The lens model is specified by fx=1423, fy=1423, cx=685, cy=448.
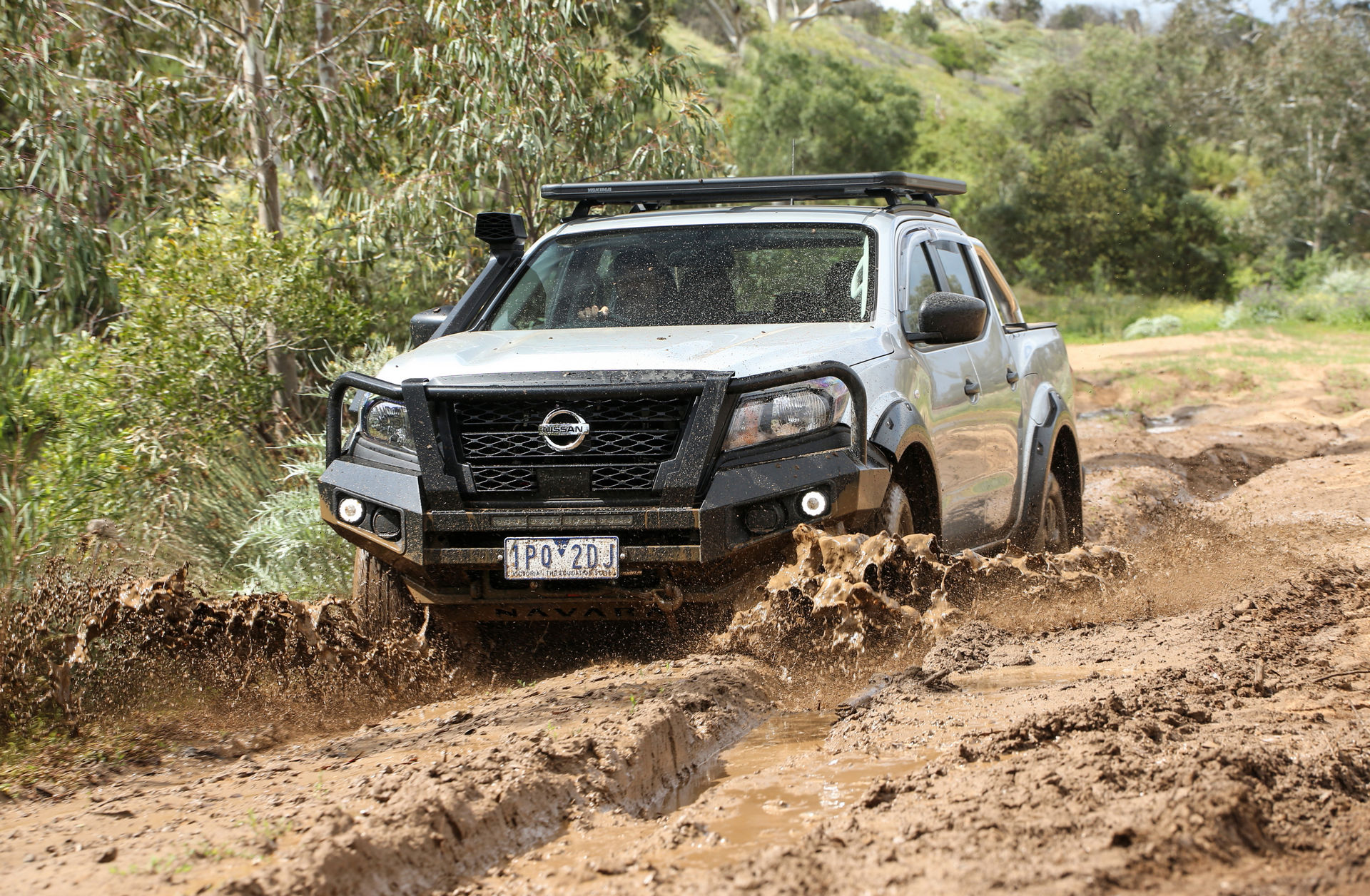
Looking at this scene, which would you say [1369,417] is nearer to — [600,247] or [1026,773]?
[600,247]

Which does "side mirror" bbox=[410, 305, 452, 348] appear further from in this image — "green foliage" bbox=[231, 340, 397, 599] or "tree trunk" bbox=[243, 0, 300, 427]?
"tree trunk" bbox=[243, 0, 300, 427]

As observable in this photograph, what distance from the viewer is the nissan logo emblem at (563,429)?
15.7ft

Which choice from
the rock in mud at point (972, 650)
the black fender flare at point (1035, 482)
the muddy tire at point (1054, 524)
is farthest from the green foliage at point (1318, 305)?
the rock in mud at point (972, 650)

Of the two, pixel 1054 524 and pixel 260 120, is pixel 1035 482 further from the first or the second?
pixel 260 120

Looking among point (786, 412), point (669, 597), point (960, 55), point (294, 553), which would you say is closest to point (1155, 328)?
point (294, 553)

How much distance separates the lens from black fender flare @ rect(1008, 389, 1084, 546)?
23.3 feet

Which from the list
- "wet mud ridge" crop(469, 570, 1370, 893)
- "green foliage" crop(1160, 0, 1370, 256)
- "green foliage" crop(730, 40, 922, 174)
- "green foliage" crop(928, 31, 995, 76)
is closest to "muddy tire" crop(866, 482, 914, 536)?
"wet mud ridge" crop(469, 570, 1370, 893)

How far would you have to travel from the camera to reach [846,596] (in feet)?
15.8

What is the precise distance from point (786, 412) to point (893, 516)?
67 cm

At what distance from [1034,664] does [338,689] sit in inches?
97.3

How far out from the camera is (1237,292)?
49.0 meters

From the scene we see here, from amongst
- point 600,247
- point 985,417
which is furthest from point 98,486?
point 985,417

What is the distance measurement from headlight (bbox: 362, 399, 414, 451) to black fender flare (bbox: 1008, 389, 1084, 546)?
3.28m

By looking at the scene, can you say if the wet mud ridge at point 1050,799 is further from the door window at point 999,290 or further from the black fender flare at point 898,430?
the door window at point 999,290
